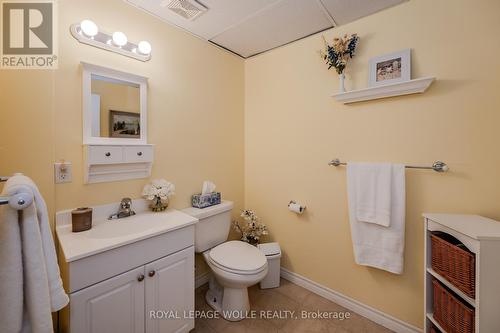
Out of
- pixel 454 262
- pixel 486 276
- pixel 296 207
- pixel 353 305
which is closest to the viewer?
pixel 486 276

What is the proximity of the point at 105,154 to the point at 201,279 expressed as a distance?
143cm

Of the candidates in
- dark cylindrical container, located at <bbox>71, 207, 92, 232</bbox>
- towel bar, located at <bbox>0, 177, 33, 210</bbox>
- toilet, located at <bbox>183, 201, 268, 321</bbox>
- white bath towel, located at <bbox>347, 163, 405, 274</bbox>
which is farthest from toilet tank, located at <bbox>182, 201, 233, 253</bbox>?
towel bar, located at <bbox>0, 177, 33, 210</bbox>

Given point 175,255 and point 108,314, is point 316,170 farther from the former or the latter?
point 108,314

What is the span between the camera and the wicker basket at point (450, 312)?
1.06 metres

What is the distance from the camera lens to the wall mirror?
1.38m

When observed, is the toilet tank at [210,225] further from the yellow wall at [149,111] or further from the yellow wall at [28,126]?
the yellow wall at [28,126]

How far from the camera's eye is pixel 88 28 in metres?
1.32

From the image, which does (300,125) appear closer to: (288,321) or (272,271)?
(272,271)

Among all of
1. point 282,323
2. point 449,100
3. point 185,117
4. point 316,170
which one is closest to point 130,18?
point 185,117

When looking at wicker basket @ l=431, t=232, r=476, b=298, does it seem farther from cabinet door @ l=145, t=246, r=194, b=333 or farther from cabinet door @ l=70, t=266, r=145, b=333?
cabinet door @ l=70, t=266, r=145, b=333

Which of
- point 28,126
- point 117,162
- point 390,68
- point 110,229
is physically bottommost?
point 110,229

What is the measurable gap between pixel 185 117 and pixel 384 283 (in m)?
2.06

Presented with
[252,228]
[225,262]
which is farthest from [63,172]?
[252,228]

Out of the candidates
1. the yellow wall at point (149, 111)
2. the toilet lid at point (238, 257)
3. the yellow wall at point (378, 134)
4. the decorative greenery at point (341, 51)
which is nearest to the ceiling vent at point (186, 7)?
the yellow wall at point (149, 111)
